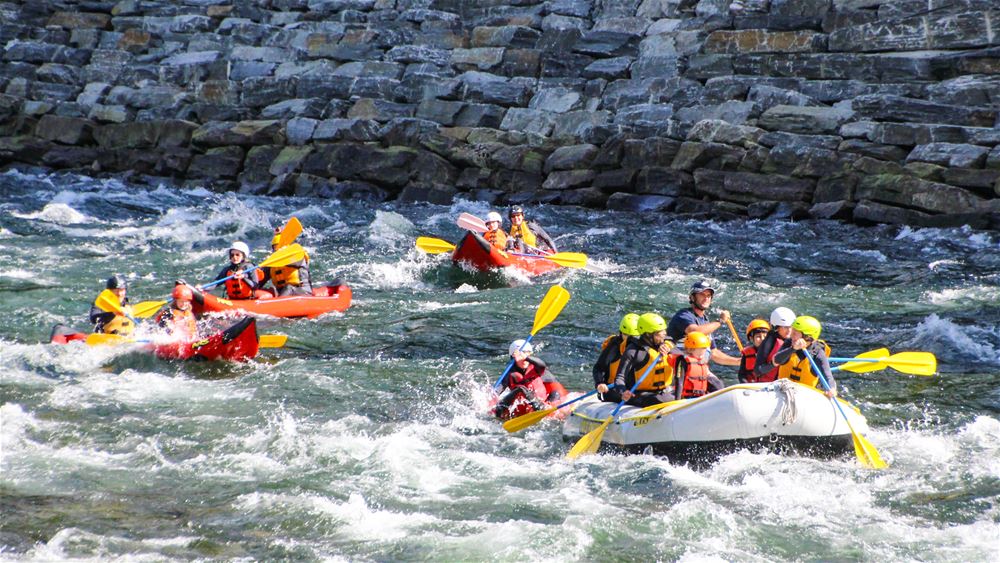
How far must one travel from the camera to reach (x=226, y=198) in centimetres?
2011

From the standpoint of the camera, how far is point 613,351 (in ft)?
27.5

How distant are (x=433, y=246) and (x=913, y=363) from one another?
6.75m

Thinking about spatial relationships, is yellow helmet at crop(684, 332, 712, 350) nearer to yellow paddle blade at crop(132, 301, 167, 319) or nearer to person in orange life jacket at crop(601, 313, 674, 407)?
person in orange life jacket at crop(601, 313, 674, 407)

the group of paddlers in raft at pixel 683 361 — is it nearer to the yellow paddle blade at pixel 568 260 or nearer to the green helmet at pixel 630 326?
the green helmet at pixel 630 326

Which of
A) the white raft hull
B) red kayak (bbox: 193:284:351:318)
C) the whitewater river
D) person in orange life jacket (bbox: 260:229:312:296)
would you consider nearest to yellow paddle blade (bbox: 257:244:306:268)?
person in orange life jacket (bbox: 260:229:312:296)

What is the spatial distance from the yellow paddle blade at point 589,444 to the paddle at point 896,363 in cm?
181

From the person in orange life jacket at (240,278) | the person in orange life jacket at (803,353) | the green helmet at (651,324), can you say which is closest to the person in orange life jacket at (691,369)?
the green helmet at (651,324)

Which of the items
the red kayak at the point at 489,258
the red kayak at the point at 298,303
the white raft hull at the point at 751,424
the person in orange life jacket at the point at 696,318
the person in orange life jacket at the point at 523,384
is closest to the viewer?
the white raft hull at the point at 751,424

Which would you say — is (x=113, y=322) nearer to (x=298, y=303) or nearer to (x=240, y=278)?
(x=240, y=278)

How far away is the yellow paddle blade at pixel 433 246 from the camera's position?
46.4 feet

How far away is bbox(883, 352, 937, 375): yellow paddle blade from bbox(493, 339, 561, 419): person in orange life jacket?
2416mm

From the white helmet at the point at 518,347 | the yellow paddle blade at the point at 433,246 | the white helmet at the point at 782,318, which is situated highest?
the white helmet at the point at 782,318

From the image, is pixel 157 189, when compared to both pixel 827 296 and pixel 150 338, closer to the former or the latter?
pixel 150 338

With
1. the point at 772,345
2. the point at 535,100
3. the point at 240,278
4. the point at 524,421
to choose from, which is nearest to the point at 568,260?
the point at 240,278
